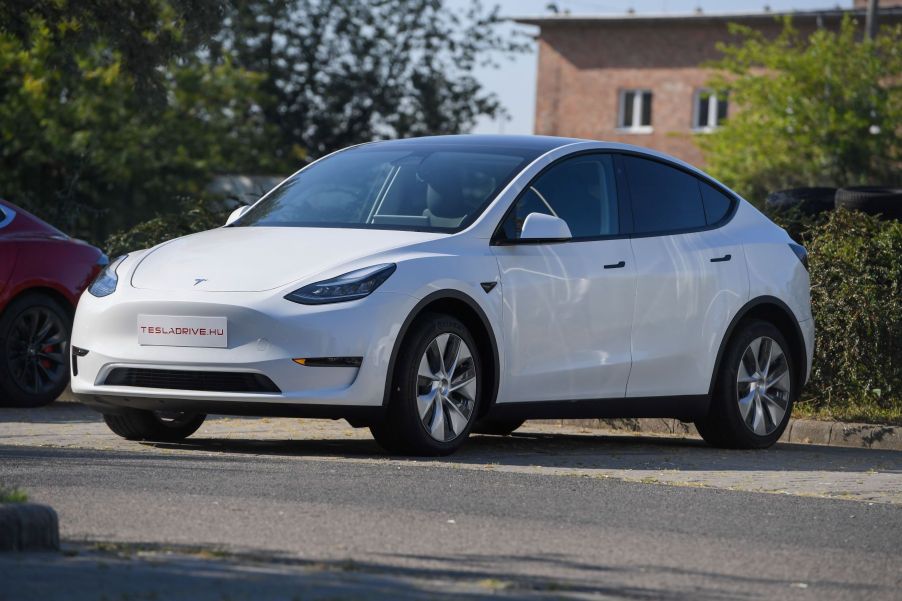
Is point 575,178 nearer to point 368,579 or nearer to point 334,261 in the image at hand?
point 334,261

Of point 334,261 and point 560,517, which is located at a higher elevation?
point 334,261

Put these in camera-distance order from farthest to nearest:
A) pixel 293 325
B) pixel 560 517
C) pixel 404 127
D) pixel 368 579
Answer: pixel 404 127, pixel 293 325, pixel 560 517, pixel 368 579

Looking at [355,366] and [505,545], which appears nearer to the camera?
[505,545]

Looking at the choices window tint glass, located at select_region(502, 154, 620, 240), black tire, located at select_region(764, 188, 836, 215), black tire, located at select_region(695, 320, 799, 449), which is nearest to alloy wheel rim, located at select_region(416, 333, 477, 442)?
window tint glass, located at select_region(502, 154, 620, 240)

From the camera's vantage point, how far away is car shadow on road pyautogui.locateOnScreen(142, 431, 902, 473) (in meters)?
8.89

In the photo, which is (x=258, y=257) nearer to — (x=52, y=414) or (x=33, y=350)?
(x=52, y=414)

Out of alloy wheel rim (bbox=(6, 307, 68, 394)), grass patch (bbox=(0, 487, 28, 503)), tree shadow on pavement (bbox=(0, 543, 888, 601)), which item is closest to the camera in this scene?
tree shadow on pavement (bbox=(0, 543, 888, 601))

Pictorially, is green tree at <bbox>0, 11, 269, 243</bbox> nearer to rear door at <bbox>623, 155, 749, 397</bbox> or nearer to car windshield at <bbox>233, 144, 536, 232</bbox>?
car windshield at <bbox>233, 144, 536, 232</bbox>

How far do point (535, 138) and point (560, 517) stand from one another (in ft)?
12.3

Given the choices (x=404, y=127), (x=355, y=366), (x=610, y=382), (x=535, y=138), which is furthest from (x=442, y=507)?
(x=404, y=127)

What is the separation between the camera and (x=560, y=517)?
666 cm

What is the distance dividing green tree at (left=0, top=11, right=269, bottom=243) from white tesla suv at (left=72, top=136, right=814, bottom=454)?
69.0 feet

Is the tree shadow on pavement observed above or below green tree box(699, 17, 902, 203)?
below

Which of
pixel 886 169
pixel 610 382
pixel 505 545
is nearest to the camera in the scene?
pixel 505 545
